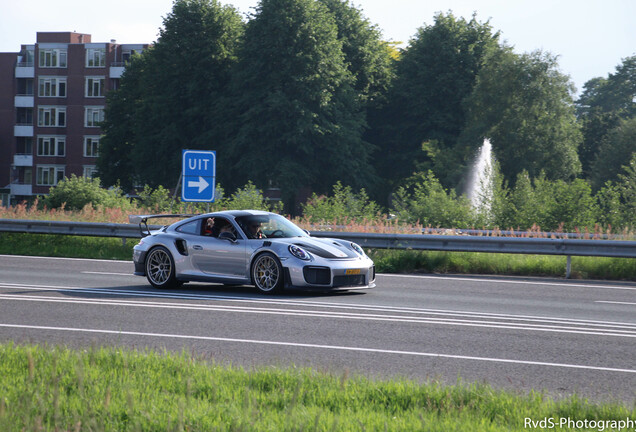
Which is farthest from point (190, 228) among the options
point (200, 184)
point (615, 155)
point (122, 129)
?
point (122, 129)

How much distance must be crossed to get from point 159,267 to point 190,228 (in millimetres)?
828

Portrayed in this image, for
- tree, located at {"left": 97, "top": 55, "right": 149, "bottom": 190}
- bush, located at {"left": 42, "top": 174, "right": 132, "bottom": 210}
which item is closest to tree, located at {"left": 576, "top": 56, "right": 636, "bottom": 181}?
tree, located at {"left": 97, "top": 55, "right": 149, "bottom": 190}

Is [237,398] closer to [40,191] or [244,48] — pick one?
[244,48]

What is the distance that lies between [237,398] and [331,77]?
165 feet

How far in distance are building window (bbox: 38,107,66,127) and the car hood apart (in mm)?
78889

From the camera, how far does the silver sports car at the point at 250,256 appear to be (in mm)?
13320

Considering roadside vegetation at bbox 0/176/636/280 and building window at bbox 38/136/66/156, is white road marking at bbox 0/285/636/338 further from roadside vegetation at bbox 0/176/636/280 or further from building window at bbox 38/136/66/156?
building window at bbox 38/136/66/156

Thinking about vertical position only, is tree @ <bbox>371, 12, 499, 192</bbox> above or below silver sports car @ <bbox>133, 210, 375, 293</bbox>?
above

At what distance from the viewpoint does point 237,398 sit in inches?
224

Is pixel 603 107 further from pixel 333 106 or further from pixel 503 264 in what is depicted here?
pixel 503 264

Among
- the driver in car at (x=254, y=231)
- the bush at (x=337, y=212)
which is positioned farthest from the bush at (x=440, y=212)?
the driver in car at (x=254, y=231)

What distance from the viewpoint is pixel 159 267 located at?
576 inches

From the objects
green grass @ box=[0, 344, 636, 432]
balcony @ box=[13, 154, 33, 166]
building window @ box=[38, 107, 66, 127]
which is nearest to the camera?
green grass @ box=[0, 344, 636, 432]

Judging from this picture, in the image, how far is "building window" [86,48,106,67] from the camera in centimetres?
8675
